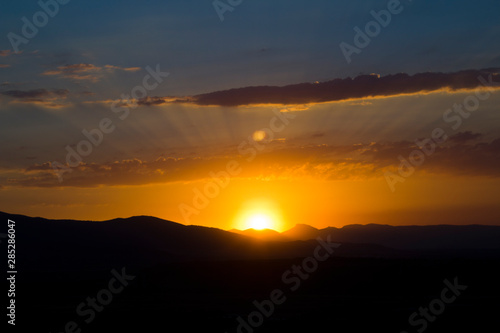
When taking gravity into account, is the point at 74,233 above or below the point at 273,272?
above

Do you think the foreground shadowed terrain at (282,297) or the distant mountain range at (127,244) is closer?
the foreground shadowed terrain at (282,297)

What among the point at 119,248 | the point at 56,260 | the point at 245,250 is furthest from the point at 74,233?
the point at 245,250

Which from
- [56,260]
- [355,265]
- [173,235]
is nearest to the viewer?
[355,265]

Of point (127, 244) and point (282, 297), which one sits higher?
point (127, 244)

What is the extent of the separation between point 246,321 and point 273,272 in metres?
24.3

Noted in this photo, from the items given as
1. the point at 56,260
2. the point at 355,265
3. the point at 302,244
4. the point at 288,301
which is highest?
the point at 302,244

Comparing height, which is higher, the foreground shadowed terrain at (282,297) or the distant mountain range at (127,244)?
the distant mountain range at (127,244)

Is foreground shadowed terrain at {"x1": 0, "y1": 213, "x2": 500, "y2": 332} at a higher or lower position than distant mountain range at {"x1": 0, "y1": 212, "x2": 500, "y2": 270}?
lower

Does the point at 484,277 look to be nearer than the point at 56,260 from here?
Yes

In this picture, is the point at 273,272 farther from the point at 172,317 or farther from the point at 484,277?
the point at 172,317

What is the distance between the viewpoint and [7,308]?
3744cm

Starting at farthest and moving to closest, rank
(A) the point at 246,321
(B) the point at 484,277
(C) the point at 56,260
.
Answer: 1. (C) the point at 56,260
2. (B) the point at 484,277
3. (A) the point at 246,321

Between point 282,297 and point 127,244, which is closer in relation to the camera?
point 282,297

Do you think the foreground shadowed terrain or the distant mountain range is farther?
the distant mountain range
